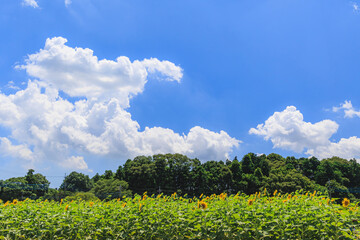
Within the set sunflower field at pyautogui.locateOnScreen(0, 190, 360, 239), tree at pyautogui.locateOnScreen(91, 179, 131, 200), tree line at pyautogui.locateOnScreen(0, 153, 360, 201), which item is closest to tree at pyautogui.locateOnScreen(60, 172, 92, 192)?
tree line at pyautogui.locateOnScreen(0, 153, 360, 201)

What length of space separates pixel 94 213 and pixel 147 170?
1427 inches

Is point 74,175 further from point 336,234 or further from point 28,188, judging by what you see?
point 336,234

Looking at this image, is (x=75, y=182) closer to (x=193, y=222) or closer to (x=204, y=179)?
(x=204, y=179)

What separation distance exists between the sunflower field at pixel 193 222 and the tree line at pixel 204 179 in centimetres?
3342

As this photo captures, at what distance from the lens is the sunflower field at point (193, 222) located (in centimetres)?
378

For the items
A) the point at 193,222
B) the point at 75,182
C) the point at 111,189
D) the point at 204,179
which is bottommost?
the point at 193,222

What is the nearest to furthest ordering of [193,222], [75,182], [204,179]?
1. [193,222]
2. [204,179]
3. [75,182]

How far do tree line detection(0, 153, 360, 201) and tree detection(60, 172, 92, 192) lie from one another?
4372 millimetres

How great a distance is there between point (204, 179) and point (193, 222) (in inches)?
→ 1494

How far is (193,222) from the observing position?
4.26 m

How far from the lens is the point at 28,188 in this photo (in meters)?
45.7

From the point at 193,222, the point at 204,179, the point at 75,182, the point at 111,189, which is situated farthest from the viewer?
the point at 75,182

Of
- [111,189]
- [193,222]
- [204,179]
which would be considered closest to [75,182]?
[111,189]

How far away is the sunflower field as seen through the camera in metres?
3.78
